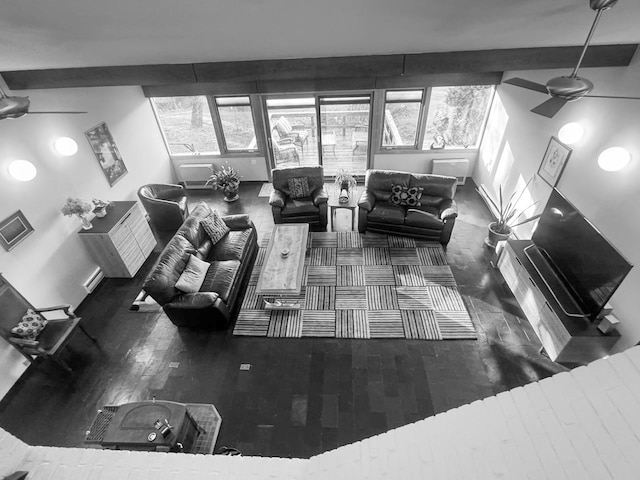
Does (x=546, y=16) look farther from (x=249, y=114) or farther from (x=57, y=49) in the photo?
(x=249, y=114)

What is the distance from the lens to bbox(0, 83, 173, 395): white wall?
4035 mm

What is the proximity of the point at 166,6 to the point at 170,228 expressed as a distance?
18.7ft

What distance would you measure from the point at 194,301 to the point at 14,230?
7.76 feet

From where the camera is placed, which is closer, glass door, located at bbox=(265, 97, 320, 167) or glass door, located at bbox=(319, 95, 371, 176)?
glass door, located at bbox=(319, 95, 371, 176)

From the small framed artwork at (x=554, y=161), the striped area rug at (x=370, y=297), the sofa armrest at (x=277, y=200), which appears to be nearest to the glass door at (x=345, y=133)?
the sofa armrest at (x=277, y=200)

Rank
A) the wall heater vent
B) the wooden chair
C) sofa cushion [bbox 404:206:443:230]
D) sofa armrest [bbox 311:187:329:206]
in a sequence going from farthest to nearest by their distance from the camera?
1. sofa armrest [bbox 311:187:329:206]
2. sofa cushion [bbox 404:206:443:230]
3. the wall heater vent
4. the wooden chair

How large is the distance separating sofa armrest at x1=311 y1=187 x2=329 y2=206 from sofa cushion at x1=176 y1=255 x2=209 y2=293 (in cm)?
226

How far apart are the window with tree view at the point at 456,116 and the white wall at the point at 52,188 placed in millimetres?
6343

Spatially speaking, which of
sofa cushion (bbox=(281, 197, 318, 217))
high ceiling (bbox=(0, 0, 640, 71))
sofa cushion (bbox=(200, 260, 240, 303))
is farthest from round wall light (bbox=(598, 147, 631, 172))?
sofa cushion (bbox=(200, 260, 240, 303))

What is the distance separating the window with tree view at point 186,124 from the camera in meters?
7.13

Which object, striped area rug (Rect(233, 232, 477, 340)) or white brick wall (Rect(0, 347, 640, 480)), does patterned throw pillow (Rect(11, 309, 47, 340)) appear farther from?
white brick wall (Rect(0, 347, 640, 480))

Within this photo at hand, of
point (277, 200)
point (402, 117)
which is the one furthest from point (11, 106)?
point (402, 117)

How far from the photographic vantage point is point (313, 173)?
625 cm

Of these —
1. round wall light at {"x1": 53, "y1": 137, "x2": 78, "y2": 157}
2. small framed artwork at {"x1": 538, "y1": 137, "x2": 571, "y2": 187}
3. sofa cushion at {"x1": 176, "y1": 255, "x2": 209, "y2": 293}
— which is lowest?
sofa cushion at {"x1": 176, "y1": 255, "x2": 209, "y2": 293}
